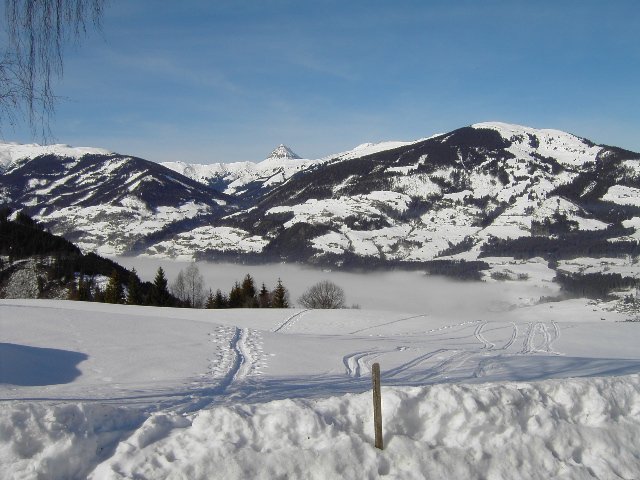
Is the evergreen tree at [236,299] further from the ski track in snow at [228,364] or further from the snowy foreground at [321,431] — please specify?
the snowy foreground at [321,431]

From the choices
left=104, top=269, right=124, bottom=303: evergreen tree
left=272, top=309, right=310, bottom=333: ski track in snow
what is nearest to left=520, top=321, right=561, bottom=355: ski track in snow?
left=272, top=309, right=310, bottom=333: ski track in snow

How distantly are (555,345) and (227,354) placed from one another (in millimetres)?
22449

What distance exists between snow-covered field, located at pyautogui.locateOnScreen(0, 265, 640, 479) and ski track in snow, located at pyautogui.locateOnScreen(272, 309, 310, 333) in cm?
1231

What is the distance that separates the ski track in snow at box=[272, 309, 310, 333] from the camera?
132 ft

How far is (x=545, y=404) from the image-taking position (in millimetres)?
7871

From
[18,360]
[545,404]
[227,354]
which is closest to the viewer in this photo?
[545,404]

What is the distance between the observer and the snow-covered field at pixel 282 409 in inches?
244

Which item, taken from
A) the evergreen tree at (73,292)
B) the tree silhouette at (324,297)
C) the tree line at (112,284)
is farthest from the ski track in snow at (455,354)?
the evergreen tree at (73,292)

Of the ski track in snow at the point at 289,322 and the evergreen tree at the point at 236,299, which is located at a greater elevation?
the evergreen tree at the point at 236,299

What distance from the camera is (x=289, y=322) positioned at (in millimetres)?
43406

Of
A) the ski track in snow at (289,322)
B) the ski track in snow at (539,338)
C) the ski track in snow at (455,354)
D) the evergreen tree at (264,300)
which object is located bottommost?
the ski track in snow at (539,338)

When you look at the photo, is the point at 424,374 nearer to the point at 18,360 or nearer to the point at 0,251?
the point at 18,360

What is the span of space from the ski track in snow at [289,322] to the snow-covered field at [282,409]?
1231 centimetres

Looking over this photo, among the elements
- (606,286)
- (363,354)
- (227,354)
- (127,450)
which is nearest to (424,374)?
(363,354)
